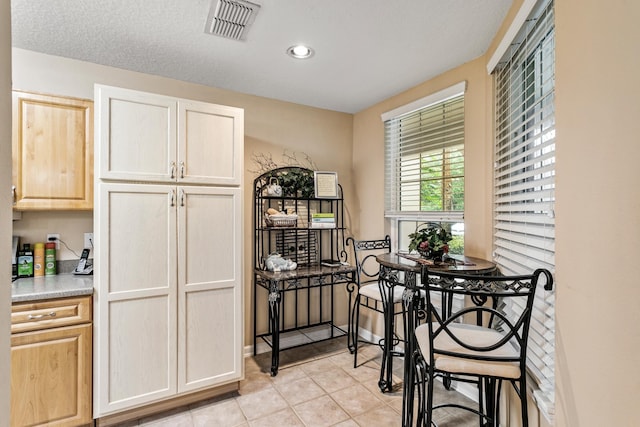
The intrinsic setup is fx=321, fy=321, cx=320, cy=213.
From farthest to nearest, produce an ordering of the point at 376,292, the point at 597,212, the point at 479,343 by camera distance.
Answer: the point at 376,292 → the point at 479,343 → the point at 597,212

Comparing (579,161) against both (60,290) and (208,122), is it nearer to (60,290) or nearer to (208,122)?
(208,122)

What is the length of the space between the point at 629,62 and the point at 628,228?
0.42 metres

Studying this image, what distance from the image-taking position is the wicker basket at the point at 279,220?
3.01 m

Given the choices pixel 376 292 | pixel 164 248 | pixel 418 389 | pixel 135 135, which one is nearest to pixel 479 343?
pixel 418 389

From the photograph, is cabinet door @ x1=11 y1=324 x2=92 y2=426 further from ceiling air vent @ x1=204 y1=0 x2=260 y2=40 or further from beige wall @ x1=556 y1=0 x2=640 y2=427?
beige wall @ x1=556 y1=0 x2=640 y2=427

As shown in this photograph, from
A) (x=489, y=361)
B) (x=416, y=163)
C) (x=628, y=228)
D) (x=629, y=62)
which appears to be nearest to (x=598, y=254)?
(x=628, y=228)

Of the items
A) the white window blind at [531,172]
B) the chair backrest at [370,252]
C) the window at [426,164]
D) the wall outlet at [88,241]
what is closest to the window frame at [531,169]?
the white window blind at [531,172]

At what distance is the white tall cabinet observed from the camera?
200 cm

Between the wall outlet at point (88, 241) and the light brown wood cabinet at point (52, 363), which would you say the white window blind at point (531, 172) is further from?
the wall outlet at point (88, 241)

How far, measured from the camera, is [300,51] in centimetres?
225

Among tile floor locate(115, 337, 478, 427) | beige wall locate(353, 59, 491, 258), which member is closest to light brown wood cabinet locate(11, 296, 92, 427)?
tile floor locate(115, 337, 478, 427)

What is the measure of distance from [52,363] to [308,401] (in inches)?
63.4

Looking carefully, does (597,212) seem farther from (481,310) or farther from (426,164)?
(426,164)

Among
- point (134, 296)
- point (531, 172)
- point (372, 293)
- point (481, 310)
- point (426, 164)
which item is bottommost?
point (372, 293)
